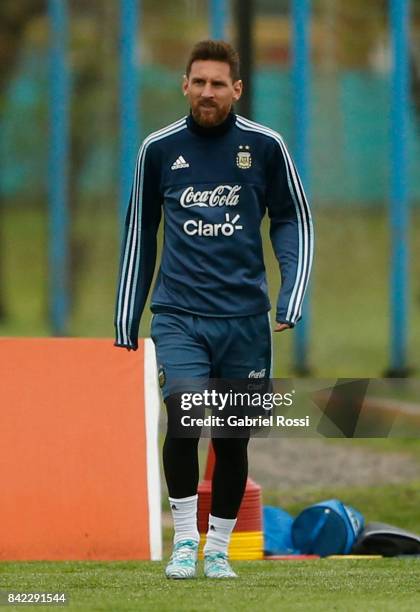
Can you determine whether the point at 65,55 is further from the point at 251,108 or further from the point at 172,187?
the point at 172,187

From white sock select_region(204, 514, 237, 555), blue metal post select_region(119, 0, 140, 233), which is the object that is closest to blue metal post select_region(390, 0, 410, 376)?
blue metal post select_region(119, 0, 140, 233)

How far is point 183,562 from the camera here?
21.1 ft

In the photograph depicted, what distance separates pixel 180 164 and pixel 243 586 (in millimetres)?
1605

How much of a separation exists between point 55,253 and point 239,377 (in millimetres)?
10870

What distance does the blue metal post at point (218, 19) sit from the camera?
16031 mm

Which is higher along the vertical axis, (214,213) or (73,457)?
(214,213)

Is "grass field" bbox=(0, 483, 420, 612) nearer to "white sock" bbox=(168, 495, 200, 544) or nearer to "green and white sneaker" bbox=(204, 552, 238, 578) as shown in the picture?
"green and white sneaker" bbox=(204, 552, 238, 578)

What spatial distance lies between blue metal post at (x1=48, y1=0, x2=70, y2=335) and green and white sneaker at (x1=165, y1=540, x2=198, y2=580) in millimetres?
10656

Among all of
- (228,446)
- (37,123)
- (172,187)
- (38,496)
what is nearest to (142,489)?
(38,496)

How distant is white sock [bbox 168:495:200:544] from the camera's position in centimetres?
646

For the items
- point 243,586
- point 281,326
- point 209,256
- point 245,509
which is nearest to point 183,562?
point 243,586

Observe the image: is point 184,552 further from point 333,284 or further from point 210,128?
point 333,284

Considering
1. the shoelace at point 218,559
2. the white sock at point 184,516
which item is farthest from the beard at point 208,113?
the shoelace at point 218,559

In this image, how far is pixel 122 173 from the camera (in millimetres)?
15375
